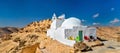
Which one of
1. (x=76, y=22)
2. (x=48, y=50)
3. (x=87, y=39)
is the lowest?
(x=48, y=50)

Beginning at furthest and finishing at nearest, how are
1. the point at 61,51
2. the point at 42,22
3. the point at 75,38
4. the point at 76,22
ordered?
the point at 42,22 → the point at 76,22 → the point at 75,38 → the point at 61,51

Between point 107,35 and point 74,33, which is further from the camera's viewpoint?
point 107,35

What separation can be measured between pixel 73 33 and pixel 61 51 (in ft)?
14.0

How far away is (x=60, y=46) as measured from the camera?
91.4 ft

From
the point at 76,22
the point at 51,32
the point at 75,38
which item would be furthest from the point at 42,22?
the point at 75,38

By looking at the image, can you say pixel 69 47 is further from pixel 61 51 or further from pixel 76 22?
pixel 76 22

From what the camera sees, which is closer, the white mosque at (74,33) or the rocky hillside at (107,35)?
the white mosque at (74,33)

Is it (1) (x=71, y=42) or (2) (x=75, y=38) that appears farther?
(2) (x=75, y=38)

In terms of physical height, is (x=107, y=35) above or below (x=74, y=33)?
above

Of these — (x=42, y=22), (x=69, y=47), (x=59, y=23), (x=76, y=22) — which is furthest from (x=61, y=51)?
(x=42, y=22)

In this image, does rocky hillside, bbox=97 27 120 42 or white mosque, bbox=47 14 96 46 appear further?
rocky hillside, bbox=97 27 120 42

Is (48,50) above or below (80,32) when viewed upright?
below

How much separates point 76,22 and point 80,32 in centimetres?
316

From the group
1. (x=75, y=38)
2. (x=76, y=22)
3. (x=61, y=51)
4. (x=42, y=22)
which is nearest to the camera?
(x=61, y=51)
